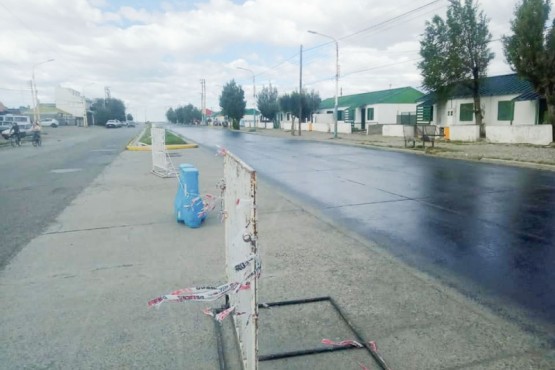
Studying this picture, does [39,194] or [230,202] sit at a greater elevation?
[230,202]

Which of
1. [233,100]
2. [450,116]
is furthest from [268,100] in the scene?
[450,116]

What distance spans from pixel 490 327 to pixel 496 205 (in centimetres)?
531

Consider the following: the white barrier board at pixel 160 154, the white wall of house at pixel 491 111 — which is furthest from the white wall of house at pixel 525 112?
the white barrier board at pixel 160 154

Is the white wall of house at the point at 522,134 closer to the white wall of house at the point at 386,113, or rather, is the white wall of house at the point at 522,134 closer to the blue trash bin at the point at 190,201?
the blue trash bin at the point at 190,201

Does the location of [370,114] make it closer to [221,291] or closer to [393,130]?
[393,130]

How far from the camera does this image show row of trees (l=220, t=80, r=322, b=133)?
60594mm

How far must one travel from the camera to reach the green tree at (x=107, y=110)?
106188mm

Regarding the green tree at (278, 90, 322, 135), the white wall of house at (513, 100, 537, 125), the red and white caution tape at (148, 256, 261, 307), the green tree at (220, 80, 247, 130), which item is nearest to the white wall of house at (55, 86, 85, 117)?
the green tree at (220, 80, 247, 130)

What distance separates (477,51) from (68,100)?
A: 395 feet

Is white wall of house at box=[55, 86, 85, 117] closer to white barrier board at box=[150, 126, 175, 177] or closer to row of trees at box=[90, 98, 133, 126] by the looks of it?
row of trees at box=[90, 98, 133, 126]

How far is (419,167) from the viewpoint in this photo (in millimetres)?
14312

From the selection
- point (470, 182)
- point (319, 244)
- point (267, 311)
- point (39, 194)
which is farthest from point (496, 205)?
point (39, 194)

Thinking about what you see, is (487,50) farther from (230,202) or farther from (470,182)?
(230,202)

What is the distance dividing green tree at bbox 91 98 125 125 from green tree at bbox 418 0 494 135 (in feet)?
313
